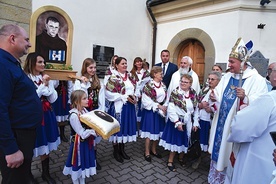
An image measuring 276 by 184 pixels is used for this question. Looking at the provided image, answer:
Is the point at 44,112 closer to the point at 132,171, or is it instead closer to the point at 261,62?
the point at 132,171

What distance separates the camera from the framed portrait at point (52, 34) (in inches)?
200

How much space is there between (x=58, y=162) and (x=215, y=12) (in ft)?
18.8

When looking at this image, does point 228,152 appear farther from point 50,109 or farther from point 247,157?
point 50,109

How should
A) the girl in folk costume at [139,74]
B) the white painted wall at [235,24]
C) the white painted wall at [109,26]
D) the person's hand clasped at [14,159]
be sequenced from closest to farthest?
the person's hand clasped at [14,159] < the girl in folk costume at [139,74] < the white painted wall at [235,24] < the white painted wall at [109,26]

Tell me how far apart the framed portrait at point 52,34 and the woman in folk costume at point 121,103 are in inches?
91.7

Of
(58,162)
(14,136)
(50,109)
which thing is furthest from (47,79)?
(58,162)

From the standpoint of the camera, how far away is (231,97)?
279cm

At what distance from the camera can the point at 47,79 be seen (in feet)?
9.63

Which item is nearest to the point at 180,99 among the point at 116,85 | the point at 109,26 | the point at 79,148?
the point at 116,85

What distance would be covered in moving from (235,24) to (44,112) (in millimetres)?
5282

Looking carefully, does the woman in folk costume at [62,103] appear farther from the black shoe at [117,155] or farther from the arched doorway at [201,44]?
the arched doorway at [201,44]

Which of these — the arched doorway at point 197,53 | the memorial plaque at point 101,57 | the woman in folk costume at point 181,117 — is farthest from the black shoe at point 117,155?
the arched doorway at point 197,53

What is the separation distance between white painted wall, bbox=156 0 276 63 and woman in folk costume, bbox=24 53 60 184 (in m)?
4.93

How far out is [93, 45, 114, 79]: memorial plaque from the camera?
21.3ft
